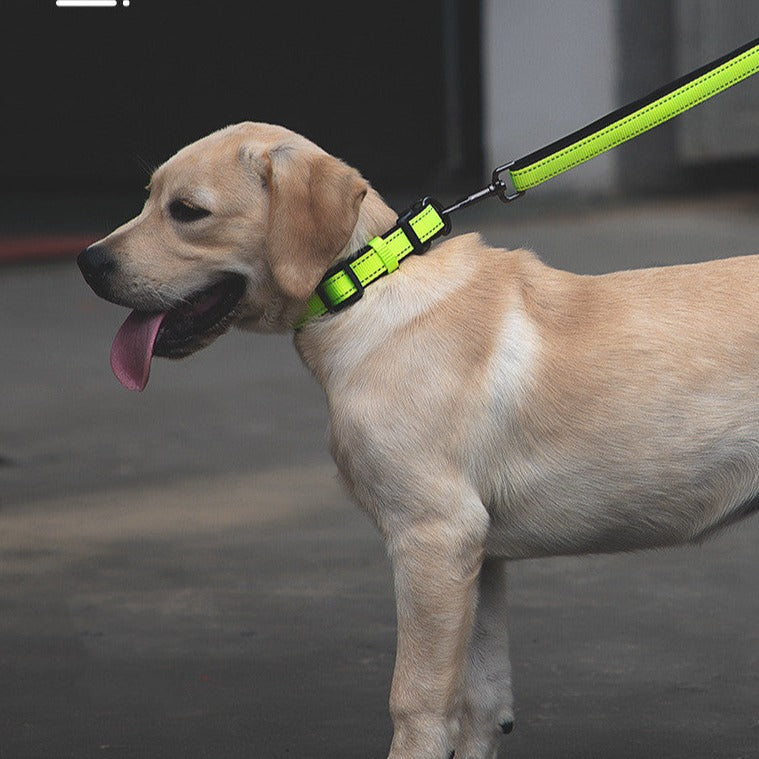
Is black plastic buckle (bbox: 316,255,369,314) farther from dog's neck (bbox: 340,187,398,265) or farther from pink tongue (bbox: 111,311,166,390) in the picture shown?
pink tongue (bbox: 111,311,166,390)

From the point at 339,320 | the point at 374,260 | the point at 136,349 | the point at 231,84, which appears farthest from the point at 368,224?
the point at 231,84

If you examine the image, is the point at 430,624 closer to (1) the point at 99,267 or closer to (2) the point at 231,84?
(1) the point at 99,267

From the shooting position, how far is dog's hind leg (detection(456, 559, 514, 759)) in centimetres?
349

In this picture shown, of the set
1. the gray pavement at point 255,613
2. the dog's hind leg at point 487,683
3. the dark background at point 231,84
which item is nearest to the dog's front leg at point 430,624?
the dog's hind leg at point 487,683

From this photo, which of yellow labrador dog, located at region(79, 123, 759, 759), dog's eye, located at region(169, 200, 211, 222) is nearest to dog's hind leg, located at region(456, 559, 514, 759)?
yellow labrador dog, located at region(79, 123, 759, 759)

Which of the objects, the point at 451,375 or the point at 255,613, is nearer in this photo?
the point at 451,375

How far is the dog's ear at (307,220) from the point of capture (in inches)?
125

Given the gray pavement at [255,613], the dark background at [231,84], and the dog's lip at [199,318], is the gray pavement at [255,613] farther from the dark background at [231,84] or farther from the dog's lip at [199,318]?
the dark background at [231,84]

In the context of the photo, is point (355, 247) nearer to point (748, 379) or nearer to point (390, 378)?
point (390, 378)

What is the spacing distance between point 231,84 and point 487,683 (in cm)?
1393

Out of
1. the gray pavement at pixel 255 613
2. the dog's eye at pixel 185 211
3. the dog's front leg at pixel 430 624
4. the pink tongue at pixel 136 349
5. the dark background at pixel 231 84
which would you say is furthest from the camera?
the dark background at pixel 231 84

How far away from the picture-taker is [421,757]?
3146mm

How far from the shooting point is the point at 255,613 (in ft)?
15.5

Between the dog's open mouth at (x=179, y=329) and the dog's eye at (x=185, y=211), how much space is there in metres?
0.15
